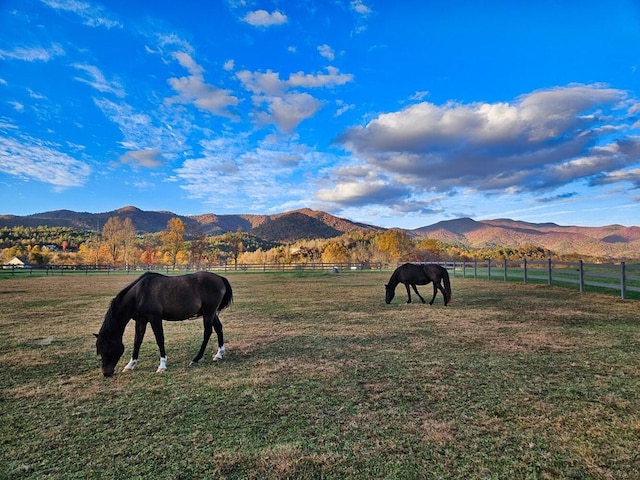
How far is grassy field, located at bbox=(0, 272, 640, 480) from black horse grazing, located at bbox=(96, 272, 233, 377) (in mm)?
344

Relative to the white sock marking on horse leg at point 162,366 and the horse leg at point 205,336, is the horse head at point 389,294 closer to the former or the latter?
the horse leg at point 205,336

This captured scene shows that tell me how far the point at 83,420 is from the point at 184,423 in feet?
3.70

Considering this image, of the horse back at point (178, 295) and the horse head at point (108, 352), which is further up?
the horse back at point (178, 295)

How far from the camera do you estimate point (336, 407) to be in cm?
379

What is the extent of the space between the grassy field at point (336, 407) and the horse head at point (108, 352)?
17 cm

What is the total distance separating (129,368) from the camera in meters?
5.30

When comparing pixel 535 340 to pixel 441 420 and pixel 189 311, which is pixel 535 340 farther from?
pixel 189 311

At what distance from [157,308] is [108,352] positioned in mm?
895

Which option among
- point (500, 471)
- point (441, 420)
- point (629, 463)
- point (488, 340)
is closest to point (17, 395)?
point (441, 420)

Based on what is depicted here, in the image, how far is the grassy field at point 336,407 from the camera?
8.99ft

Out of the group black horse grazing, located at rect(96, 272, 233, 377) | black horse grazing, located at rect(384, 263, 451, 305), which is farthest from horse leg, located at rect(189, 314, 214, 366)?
black horse grazing, located at rect(384, 263, 451, 305)

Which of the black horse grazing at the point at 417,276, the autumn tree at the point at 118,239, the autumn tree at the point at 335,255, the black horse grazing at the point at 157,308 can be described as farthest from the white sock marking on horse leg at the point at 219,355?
the autumn tree at the point at 118,239

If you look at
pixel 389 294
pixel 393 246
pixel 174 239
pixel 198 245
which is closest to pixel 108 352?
pixel 389 294

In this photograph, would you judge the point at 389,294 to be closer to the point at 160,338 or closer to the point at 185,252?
the point at 160,338
